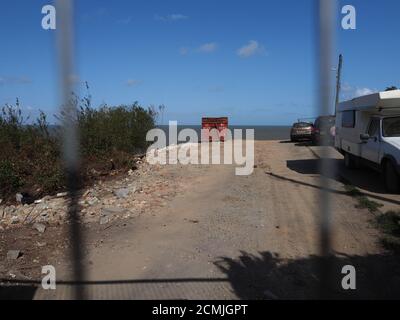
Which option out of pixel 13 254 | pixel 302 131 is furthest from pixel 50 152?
pixel 302 131

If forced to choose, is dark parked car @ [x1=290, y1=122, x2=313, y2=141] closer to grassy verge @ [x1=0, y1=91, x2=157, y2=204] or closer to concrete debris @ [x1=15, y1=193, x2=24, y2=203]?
grassy verge @ [x1=0, y1=91, x2=157, y2=204]

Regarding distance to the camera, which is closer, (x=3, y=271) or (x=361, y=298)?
(x=361, y=298)

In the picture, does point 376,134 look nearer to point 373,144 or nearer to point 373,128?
point 373,144

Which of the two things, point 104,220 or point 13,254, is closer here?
point 13,254

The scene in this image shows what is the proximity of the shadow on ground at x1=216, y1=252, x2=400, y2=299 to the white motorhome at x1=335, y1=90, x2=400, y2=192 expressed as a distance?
5533 mm

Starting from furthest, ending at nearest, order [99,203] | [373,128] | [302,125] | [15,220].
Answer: [302,125]
[373,128]
[99,203]
[15,220]

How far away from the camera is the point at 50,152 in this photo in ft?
50.0

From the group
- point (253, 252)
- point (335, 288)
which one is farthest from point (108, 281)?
point (335, 288)

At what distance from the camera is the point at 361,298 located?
5.31 meters

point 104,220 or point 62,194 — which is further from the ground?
point 62,194

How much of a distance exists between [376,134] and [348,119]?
3.10 meters
